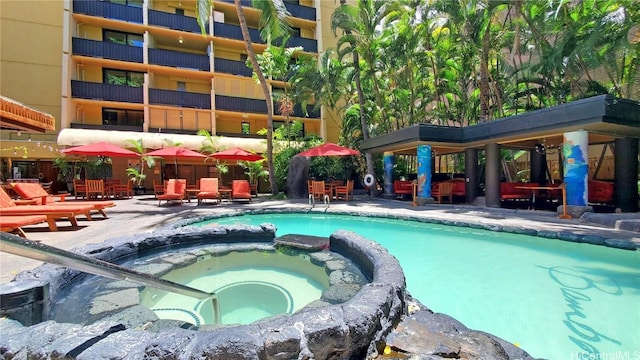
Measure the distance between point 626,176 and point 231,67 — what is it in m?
24.4

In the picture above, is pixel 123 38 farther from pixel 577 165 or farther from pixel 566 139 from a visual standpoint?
pixel 577 165

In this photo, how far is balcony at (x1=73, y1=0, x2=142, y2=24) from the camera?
20531mm

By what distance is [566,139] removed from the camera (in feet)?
31.0

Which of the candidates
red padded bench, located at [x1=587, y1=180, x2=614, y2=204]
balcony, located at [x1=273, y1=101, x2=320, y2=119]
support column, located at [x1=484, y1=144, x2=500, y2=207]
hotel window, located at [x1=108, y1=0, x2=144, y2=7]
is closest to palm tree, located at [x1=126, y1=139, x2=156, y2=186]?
balcony, located at [x1=273, y1=101, x2=320, y2=119]

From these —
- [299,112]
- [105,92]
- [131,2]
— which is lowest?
[299,112]

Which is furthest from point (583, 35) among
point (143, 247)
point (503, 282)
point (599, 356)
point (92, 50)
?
point (92, 50)

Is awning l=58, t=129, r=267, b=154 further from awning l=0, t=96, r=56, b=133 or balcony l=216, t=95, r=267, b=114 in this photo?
awning l=0, t=96, r=56, b=133

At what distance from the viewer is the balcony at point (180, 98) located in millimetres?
21422

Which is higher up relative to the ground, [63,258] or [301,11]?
[301,11]

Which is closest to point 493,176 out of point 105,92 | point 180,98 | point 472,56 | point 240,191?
point 472,56

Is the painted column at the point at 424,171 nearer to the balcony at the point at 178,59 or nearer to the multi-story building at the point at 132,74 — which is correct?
the multi-story building at the point at 132,74

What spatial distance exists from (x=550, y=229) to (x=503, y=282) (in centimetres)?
369

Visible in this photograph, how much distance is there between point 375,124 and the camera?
20.6 metres

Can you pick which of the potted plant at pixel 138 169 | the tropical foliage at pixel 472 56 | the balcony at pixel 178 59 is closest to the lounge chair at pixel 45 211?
the potted plant at pixel 138 169
